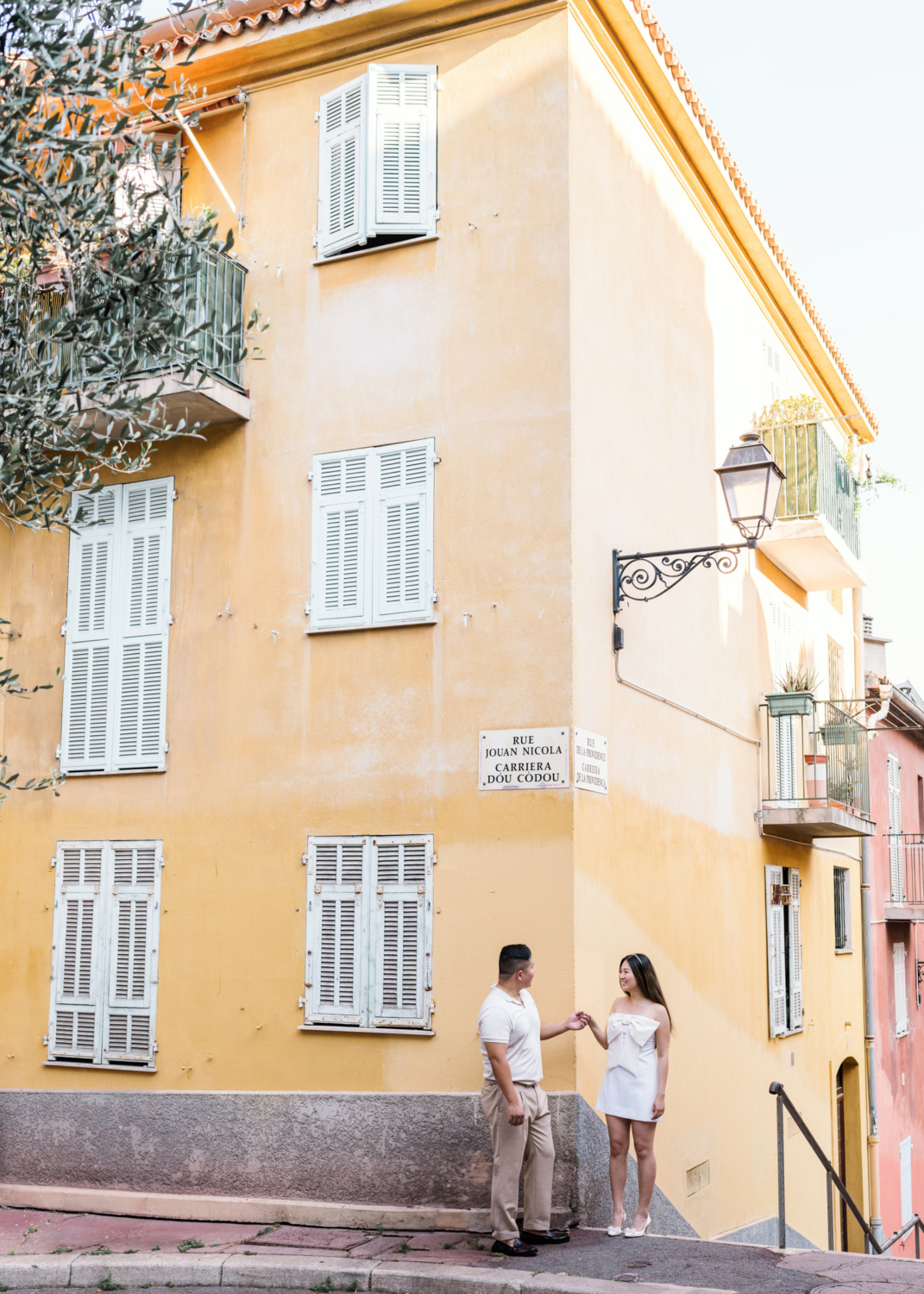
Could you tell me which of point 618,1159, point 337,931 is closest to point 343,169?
point 337,931

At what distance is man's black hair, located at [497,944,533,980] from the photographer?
28.0 ft

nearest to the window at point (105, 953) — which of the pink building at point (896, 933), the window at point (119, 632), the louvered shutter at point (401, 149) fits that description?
the window at point (119, 632)

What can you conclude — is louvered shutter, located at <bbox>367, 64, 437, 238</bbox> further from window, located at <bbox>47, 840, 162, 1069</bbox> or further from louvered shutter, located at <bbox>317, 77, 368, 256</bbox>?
window, located at <bbox>47, 840, 162, 1069</bbox>

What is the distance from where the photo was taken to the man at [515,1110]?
8.22 m

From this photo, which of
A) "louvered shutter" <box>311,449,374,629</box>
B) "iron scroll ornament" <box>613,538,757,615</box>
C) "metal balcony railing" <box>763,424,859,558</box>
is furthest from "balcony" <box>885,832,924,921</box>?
"louvered shutter" <box>311,449,374,629</box>

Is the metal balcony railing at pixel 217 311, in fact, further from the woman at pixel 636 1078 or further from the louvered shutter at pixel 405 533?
the woman at pixel 636 1078

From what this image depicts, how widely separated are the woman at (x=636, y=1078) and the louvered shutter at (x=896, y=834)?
42.3 ft

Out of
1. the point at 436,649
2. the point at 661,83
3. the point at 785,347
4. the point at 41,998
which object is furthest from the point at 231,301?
the point at 785,347

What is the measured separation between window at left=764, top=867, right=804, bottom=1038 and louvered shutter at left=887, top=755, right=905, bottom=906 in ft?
20.4

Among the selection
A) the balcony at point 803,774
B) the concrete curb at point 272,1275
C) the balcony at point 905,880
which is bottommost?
the concrete curb at point 272,1275

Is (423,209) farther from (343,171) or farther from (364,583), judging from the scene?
(364,583)

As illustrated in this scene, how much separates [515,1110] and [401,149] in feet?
23.3

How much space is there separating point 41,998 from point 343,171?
6.94 meters

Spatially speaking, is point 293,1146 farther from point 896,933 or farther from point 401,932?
point 896,933
